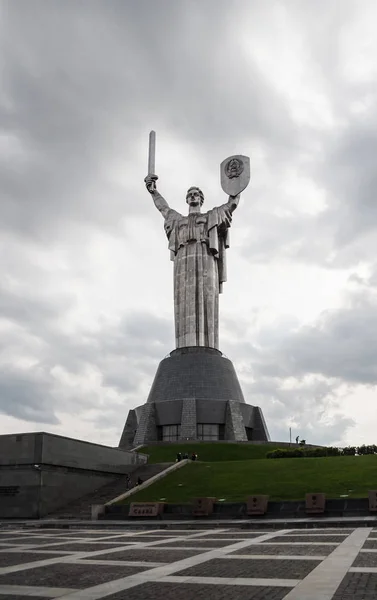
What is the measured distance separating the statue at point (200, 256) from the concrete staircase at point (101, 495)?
847 inches

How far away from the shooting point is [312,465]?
101ft

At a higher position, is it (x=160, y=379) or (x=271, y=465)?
(x=160, y=379)

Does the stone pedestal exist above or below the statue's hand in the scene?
below

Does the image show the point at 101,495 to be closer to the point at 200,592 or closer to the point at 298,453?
the point at 298,453

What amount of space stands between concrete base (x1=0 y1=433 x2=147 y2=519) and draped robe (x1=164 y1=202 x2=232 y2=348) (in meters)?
25.4

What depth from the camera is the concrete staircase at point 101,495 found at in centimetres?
2679

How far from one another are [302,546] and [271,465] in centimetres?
Result: 1849

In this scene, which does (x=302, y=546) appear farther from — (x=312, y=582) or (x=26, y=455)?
(x=26, y=455)

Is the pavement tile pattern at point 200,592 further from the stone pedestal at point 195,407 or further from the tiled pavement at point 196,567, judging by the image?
the stone pedestal at point 195,407

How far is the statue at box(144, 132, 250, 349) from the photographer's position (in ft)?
181

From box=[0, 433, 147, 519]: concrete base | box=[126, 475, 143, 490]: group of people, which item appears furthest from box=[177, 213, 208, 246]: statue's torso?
box=[0, 433, 147, 519]: concrete base

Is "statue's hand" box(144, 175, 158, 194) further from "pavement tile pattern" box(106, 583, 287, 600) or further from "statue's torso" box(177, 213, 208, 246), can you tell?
"pavement tile pattern" box(106, 583, 287, 600)

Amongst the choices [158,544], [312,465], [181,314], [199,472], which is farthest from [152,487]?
[181,314]

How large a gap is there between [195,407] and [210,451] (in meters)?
7.23
